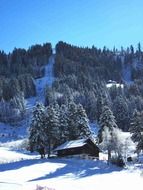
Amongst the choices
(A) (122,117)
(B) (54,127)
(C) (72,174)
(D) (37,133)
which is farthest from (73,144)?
(A) (122,117)

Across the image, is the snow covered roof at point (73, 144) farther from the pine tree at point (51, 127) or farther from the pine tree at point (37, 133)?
the pine tree at point (37, 133)

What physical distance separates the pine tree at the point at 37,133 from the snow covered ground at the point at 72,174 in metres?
8.94

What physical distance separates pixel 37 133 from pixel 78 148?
29.0 feet

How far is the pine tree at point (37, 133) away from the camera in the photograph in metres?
82.9

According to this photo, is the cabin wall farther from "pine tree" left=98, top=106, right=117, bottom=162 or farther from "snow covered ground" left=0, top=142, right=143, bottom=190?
"pine tree" left=98, top=106, right=117, bottom=162

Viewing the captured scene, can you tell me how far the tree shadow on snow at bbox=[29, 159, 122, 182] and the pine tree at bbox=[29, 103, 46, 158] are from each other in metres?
8.94

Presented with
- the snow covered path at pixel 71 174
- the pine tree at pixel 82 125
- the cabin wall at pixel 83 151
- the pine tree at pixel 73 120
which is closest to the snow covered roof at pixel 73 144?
the cabin wall at pixel 83 151

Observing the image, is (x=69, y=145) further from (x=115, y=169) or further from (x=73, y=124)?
(x=115, y=169)

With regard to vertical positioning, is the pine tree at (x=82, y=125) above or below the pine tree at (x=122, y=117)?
below

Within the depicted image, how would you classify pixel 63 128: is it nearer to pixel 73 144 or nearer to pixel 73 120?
pixel 73 120

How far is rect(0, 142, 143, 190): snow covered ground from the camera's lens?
159 feet

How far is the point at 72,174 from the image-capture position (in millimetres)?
59344

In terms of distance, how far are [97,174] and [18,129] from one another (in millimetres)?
125357

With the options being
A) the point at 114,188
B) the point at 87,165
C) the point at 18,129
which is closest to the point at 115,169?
the point at 87,165
